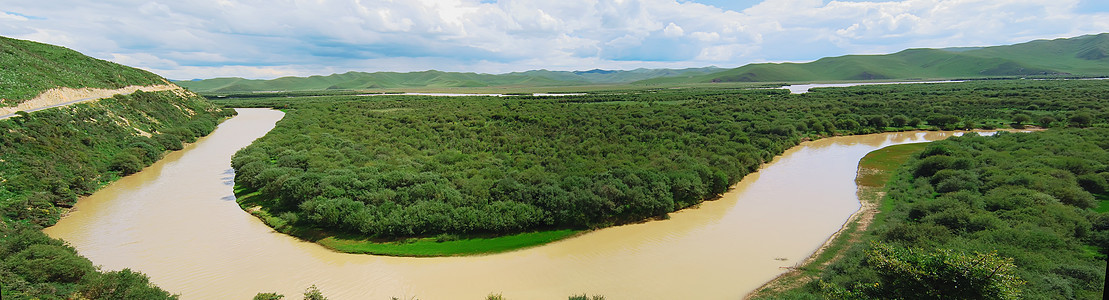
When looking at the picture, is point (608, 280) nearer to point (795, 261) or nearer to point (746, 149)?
point (795, 261)

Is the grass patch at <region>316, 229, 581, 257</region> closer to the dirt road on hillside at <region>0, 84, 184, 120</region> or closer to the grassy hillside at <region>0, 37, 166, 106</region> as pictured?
the dirt road on hillside at <region>0, 84, 184, 120</region>

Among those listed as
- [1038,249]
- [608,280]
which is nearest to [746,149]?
[1038,249]

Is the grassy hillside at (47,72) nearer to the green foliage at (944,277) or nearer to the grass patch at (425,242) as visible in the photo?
the grass patch at (425,242)

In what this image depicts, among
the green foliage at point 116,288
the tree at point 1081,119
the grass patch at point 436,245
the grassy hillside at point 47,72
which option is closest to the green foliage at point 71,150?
the grassy hillside at point 47,72

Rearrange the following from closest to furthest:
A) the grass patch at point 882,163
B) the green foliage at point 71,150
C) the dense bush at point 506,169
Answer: the dense bush at point 506,169 < the green foliage at point 71,150 < the grass patch at point 882,163

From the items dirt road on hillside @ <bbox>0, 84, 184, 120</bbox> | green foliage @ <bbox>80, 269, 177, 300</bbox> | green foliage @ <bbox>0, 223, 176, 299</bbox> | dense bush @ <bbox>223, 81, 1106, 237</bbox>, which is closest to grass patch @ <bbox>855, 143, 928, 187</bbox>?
dense bush @ <bbox>223, 81, 1106, 237</bbox>
